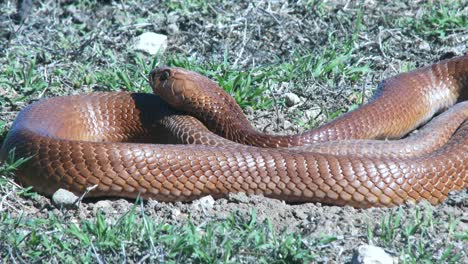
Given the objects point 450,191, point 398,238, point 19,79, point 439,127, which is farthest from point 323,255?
point 19,79

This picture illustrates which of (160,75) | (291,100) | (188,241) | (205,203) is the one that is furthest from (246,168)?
(291,100)

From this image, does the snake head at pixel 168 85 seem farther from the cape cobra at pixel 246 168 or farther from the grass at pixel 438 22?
the grass at pixel 438 22

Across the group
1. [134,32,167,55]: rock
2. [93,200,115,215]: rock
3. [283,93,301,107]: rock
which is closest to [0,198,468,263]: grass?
[93,200,115,215]: rock

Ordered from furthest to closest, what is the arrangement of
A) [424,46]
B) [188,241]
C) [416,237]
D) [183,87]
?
[424,46] → [183,87] → [416,237] → [188,241]

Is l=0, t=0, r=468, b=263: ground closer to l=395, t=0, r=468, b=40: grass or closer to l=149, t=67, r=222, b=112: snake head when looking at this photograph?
l=395, t=0, r=468, b=40: grass

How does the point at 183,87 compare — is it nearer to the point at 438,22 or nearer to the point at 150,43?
the point at 150,43

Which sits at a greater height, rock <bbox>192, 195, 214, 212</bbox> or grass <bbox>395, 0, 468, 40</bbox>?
grass <bbox>395, 0, 468, 40</bbox>
